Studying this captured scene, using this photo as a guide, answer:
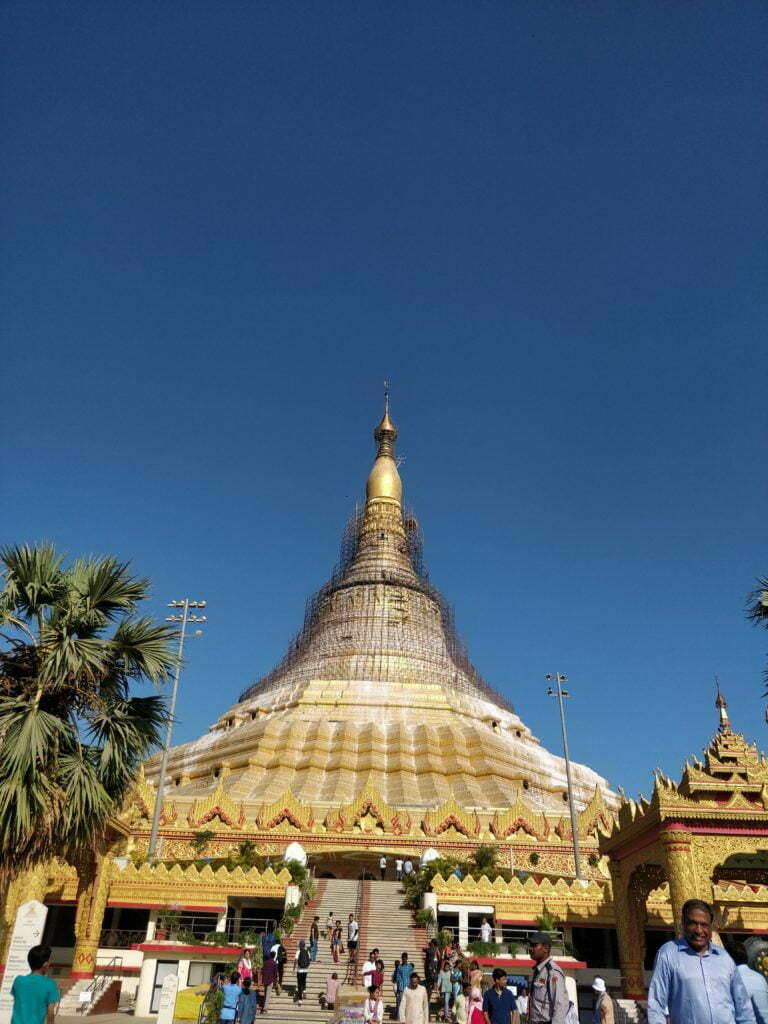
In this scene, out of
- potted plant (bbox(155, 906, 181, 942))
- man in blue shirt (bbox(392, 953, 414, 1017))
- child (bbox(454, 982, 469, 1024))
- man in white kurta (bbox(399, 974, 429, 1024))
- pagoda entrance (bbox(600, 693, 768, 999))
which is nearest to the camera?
man in white kurta (bbox(399, 974, 429, 1024))

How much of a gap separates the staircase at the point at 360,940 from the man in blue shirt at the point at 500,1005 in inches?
310

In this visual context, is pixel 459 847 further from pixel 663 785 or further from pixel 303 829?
pixel 663 785

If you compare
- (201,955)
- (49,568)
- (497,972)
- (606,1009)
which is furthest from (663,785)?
(49,568)

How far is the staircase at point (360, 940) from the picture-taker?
17516mm

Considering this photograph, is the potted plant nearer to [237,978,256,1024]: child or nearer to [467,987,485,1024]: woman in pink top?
[237,978,256,1024]: child

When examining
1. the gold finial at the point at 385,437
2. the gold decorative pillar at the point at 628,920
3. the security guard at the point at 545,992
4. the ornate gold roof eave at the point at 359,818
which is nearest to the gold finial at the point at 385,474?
the gold finial at the point at 385,437

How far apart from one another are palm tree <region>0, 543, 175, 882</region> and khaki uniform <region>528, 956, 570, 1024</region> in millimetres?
8526

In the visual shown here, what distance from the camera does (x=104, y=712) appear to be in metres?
13.9

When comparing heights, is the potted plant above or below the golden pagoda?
below

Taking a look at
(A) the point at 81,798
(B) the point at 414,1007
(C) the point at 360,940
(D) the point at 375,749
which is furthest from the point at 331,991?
(D) the point at 375,749

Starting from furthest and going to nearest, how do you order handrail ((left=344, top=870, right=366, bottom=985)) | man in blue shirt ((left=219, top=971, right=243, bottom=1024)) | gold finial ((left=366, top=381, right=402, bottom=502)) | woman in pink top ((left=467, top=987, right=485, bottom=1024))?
gold finial ((left=366, top=381, right=402, bottom=502)) < handrail ((left=344, top=870, right=366, bottom=985)) < man in blue shirt ((left=219, top=971, right=243, bottom=1024)) < woman in pink top ((left=467, top=987, right=485, bottom=1024))

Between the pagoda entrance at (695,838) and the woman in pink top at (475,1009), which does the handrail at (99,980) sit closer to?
the woman in pink top at (475,1009)

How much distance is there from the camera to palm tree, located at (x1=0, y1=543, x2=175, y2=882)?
40.7 feet

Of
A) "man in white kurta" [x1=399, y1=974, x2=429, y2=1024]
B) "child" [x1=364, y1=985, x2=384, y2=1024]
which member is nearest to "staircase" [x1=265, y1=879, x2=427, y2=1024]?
"child" [x1=364, y1=985, x2=384, y2=1024]
